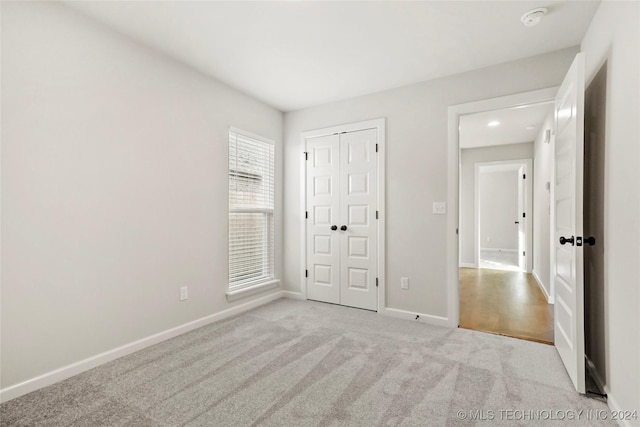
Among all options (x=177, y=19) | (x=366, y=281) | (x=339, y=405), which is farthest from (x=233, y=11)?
(x=366, y=281)

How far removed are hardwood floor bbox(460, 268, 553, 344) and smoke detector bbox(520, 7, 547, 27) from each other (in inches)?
102

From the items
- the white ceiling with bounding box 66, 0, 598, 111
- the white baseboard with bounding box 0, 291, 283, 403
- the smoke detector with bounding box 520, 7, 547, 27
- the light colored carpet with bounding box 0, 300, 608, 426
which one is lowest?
the light colored carpet with bounding box 0, 300, 608, 426

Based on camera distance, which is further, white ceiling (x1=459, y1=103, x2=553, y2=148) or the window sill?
white ceiling (x1=459, y1=103, x2=553, y2=148)

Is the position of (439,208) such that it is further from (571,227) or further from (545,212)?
(545,212)

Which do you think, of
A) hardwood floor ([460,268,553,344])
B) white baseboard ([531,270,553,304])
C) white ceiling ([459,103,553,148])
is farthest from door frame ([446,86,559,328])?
white baseboard ([531,270,553,304])

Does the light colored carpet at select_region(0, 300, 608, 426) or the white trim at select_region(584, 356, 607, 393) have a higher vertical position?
the white trim at select_region(584, 356, 607, 393)

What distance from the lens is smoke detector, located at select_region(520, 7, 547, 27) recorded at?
2.13m

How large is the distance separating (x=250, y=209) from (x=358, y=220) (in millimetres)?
1317

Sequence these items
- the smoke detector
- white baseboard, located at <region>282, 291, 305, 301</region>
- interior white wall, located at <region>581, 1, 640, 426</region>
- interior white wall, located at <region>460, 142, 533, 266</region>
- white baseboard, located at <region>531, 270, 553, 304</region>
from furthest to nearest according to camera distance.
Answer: interior white wall, located at <region>460, 142, 533, 266</region>, white baseboard, located at <region>282, 291, 305, 301</region>, white baseboard, located at <region>531, 270, 553, 304</region>, the smoke detector, interior white wall, located at <region>581, 1, 640, 426</region>

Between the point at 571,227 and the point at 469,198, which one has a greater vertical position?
the point at 469,198

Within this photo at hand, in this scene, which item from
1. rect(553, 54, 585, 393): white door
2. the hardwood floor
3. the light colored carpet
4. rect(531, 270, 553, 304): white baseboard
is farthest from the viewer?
rect(531, 270, 553, 304): white baseboard

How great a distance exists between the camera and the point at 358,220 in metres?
3.71

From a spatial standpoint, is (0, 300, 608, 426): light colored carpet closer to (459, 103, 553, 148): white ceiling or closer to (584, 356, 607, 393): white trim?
(584, 356, 607, 393): white trim

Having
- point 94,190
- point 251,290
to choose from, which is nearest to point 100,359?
point 94,190
